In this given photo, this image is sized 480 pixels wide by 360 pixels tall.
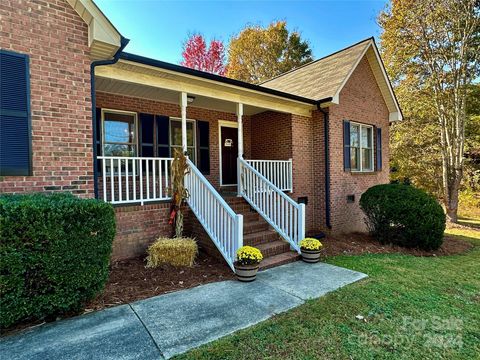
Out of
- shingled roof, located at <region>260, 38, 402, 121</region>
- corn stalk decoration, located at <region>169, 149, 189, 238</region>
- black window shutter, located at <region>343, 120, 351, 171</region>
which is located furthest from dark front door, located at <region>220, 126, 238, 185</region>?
black window shutter, located at <region>343, 120, 351, 171</region>

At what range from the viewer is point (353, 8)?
12.2 metres

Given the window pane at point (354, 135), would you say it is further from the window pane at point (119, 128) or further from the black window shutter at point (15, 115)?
the black window shutter at point (15, 115)

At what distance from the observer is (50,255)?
3164 mm

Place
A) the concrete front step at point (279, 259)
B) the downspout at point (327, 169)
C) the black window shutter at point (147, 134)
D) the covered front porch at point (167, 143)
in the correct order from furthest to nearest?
the downspout at point (327, 169)
the black window shutter at point (147, 134)
the covered front porch at point (167, 143)
the concrete front step at point (279, 259)

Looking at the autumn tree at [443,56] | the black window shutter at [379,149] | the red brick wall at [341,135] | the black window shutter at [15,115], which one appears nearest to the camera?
the black window shutter at [15,115]

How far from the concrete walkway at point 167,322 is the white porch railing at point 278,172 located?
3676mm

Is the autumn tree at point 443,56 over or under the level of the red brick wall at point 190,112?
over

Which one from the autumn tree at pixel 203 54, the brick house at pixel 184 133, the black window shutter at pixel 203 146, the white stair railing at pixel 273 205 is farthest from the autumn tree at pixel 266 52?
the white stair railing at pixel 273 205

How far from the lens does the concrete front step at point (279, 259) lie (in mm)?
5383

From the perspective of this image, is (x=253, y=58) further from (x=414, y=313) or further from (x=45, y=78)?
(x=414, y=313)

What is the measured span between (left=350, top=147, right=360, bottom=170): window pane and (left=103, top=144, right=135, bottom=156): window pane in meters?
6.99

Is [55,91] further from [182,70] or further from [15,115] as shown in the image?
[182,70]

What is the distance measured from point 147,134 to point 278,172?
12.4 feet

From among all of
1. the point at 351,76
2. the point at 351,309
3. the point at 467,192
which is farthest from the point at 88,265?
the point at 467,192
